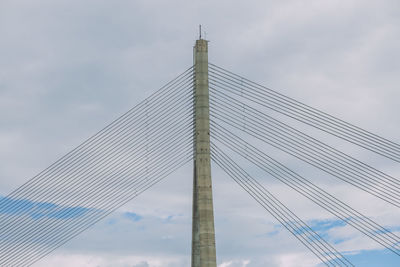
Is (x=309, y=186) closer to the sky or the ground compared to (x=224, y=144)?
Result: closer to the ground

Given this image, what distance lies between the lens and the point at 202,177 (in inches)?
1864

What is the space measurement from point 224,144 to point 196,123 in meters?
2.58

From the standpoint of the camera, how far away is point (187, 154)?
48.1 meters

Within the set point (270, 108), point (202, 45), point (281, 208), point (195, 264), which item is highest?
point (202, 45)

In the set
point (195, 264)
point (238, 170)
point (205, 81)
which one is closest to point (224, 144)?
point (238, 170)

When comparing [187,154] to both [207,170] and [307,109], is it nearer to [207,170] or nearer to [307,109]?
[207,170]

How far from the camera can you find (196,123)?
48406 millimetres

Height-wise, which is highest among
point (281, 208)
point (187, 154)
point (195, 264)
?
point (187, 154)

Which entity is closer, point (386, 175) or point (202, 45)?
point (386, 175)

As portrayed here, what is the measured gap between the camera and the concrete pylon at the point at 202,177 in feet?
152

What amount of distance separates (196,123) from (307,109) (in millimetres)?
8231

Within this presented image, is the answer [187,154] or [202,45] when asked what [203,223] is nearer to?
[187,154]

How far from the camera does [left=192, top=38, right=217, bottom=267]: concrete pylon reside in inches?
1829

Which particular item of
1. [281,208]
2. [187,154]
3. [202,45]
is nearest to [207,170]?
[187,154]
